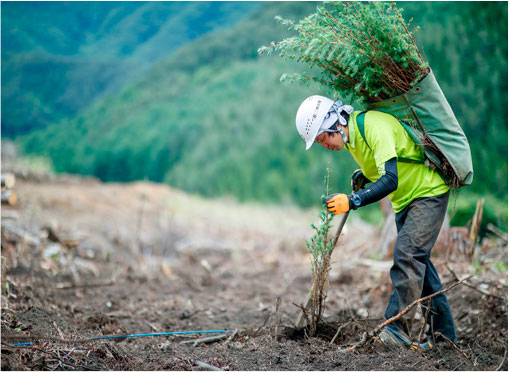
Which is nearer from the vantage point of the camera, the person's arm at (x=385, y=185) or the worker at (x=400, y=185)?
the person's arm at (x=385, y=185)

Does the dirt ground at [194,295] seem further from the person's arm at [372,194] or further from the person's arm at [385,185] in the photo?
the person's arm at [385,185]

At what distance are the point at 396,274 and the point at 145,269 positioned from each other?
406cm

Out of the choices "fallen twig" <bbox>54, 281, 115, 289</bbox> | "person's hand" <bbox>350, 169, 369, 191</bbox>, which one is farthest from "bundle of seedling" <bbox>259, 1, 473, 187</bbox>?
"fallen twig" <bbox>54, 281, 115, 289</bbox>

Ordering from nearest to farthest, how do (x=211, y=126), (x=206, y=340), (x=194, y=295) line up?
(x=206, y=340)
(x=194, y=295)
(x=211, y=126)

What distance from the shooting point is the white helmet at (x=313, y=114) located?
2840mm

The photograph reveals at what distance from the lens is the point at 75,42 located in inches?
309

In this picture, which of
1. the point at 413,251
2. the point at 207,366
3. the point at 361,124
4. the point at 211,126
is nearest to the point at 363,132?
the point at 361,124

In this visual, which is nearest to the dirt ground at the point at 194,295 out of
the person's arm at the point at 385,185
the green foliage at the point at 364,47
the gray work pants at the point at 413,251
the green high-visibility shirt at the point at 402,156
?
the gray work pants at the point at 413,251

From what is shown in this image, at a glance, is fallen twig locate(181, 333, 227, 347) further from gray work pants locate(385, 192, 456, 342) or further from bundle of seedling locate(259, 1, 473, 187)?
bundle of seedling locate(259, 1, 473, 187)

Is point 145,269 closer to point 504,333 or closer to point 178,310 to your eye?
point 178,310

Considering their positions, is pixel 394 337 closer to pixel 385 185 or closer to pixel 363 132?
pixel 385 185

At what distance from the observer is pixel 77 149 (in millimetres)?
13094

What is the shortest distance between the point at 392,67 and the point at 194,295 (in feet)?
10.7

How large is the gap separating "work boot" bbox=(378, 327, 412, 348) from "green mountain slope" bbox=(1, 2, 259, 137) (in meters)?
5.46
